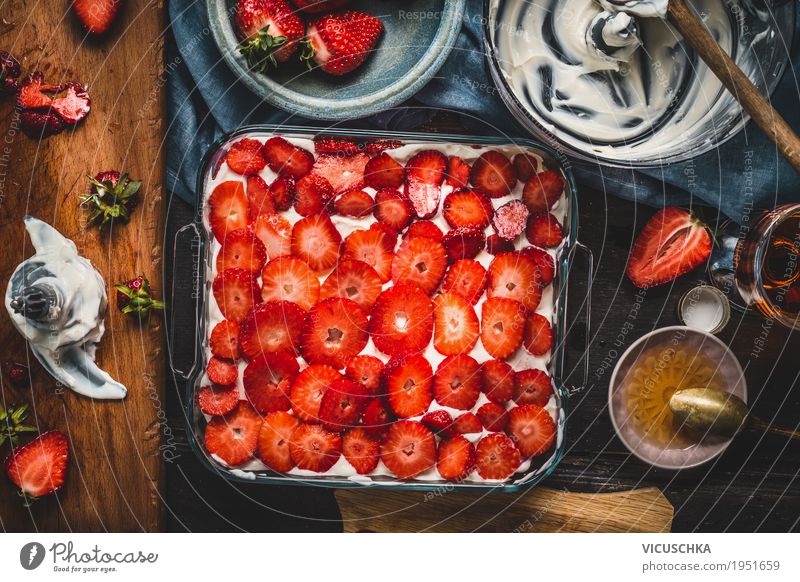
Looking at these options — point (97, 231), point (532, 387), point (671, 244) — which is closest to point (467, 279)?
point (532, 387)

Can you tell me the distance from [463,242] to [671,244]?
9.8 inches

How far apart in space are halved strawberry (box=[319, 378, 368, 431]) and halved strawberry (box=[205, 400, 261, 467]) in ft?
0.26

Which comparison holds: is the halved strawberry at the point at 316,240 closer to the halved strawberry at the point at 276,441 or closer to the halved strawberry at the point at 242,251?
the halved strawberry at the point at 242,251

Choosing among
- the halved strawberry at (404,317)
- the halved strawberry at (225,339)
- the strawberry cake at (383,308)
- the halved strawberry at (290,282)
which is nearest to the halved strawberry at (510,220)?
the strawberry cake at (383,308)

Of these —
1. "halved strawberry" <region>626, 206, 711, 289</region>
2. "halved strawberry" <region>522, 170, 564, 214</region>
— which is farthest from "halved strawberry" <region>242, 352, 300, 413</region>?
"halved strawberry" <region>626, 206, 711, 289</region>

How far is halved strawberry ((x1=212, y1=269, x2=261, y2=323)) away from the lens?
74cm

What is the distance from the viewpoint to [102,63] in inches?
29.5

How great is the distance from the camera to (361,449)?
2.45 ft

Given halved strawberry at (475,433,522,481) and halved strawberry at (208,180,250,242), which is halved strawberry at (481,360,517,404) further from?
halved strawberry at (208,180,250,242)

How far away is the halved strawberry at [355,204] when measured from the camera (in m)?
0.74

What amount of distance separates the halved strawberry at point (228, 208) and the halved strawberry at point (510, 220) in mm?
285

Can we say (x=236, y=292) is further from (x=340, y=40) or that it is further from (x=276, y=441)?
(x=340, y=40)

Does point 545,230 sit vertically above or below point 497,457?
above
